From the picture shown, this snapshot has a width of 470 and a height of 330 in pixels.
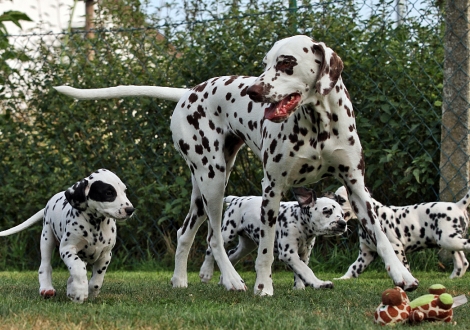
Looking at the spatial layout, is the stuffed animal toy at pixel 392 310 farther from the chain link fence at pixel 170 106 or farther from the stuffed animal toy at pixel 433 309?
the chain link fence at pixel 170 106

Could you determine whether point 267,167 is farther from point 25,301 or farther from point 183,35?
point 183,35

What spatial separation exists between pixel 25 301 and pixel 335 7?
15.4ft

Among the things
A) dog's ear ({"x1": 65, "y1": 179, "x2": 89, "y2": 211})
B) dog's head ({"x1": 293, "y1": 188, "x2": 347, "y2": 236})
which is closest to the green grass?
dog's head ({"x1": 293, "y1": 188, "x2": 347, "y2": 236})

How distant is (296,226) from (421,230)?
145 cm

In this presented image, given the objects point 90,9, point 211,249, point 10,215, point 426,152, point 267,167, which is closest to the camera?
point 267,167

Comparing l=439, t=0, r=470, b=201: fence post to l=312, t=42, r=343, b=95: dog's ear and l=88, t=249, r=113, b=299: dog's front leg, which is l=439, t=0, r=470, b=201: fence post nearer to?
l=312, t=42, r=343, b=95: dog's ear

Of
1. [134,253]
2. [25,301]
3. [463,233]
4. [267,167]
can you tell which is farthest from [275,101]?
[134,253]

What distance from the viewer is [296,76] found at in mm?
4891

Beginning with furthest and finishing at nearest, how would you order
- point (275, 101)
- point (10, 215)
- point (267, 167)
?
point (10, 215)
point (267, 167)
point (275, 101)

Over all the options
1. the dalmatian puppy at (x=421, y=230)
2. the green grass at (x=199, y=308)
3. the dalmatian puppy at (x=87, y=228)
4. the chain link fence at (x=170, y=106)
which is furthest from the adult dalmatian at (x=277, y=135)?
the chain link fence at (x=170, y=106)

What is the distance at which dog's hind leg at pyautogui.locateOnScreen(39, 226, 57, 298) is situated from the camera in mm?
5443

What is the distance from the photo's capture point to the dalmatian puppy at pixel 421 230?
23.6ft

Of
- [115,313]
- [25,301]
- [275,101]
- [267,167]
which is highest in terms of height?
[275,101]

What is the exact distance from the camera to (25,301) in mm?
5121
